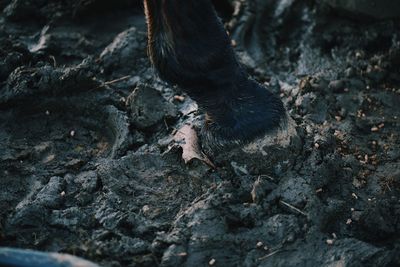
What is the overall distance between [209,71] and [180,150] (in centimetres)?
51

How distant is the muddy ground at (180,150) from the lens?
108 inches

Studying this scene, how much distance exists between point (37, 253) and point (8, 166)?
0.94 metres

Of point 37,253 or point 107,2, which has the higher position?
point 107,2

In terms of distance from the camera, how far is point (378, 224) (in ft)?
9.25

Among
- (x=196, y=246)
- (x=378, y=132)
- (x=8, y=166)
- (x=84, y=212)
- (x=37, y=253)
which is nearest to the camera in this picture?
(x=37, y=253)

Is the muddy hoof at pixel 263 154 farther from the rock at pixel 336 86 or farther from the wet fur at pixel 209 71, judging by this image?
the rock at pixel 336 86

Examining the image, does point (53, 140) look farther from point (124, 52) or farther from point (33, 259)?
point (33, 259)

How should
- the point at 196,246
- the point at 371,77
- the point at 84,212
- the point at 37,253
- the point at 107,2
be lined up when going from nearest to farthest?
the point at 37,253, the point at 196,246, the point at 84,212, the point at 371,77, the point at 107,2

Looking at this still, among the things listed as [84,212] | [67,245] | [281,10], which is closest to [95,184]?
[84,212]

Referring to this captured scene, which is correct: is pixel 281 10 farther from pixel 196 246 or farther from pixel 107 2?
pixel 196 246

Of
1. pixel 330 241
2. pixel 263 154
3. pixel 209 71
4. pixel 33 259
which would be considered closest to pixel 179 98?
pixel 209 71

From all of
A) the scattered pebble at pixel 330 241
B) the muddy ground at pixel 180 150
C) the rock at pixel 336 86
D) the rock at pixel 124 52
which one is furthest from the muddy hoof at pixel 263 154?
the rock at pixel 124 52

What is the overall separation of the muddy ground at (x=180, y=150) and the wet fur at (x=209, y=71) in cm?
17

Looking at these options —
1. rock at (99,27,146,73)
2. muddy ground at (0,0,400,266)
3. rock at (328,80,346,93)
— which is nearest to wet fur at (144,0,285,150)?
muddy ground at (0,0,400,266)
